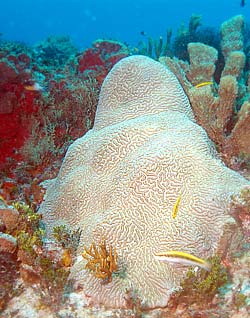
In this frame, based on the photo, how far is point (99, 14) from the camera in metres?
104

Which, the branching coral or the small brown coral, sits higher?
the branching coral

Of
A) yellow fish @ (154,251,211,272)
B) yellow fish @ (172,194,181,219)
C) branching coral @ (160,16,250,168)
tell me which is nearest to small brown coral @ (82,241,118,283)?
yellow fish @ (154,251,211,272)

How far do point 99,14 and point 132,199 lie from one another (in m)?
111

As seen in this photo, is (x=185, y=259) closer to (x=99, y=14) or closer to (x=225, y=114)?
(x=225, y=114)

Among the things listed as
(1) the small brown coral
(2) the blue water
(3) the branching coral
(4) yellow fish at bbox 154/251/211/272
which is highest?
(2) the blue water

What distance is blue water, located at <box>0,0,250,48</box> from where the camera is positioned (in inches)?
3514

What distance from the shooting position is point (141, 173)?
3.75m

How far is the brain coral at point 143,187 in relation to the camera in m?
3.13

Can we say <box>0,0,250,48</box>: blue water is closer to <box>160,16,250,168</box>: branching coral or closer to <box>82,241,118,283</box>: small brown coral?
<box>160,16,250,168</box>: branching coral

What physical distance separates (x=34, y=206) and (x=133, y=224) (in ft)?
5.88

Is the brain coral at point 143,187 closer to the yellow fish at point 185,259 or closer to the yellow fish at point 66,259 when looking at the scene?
the yellow fish at point 66,259

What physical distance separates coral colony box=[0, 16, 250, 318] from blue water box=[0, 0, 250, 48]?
278 ft

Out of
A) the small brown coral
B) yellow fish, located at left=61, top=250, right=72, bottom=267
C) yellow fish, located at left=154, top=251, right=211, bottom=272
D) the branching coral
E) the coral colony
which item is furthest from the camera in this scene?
the branching coral

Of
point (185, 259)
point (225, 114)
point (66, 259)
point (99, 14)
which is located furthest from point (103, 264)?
point (99, 14)
